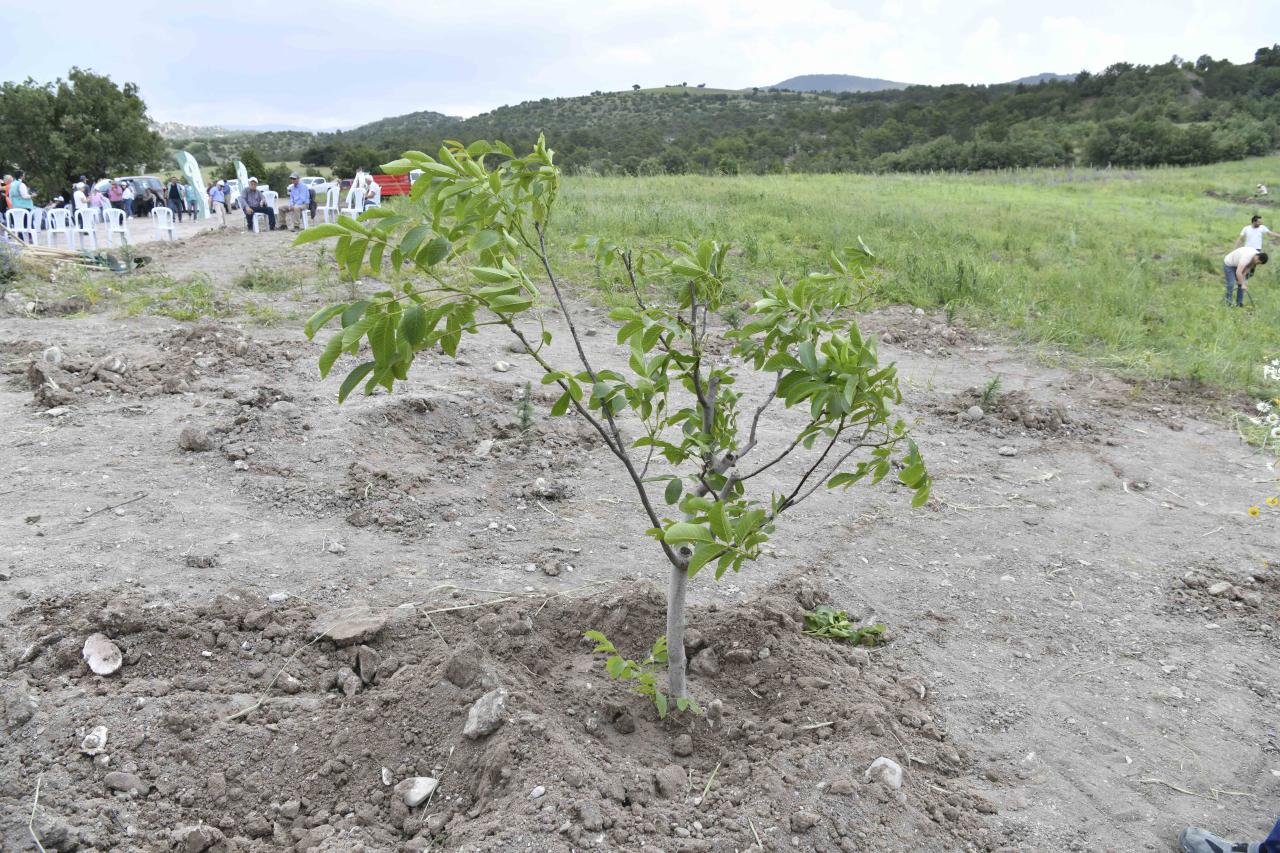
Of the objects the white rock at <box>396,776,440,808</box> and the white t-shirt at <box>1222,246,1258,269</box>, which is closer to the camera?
the white rock at <box>396,776,440,808</box>

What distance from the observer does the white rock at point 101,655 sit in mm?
2674

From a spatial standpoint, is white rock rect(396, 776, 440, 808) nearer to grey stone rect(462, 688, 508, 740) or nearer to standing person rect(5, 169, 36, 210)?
grey stone rect(462, 688, 508, 740)

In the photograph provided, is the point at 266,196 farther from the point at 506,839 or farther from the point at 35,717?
the point at 506,839

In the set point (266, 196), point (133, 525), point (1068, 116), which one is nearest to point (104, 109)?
point (266, 196)

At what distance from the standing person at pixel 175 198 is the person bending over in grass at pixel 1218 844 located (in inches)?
1013

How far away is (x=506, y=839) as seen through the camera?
2039 millimetres

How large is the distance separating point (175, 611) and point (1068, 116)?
66.8 metres

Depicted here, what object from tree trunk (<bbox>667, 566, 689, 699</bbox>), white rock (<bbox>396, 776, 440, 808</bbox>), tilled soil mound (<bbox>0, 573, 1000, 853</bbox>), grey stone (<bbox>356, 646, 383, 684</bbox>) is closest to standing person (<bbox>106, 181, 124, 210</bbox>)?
tilled soil mound (<bbox>0, 573, 1000, 853</bbox>)

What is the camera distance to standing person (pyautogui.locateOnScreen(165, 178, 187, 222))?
74.7 ft

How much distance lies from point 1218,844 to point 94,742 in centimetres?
312

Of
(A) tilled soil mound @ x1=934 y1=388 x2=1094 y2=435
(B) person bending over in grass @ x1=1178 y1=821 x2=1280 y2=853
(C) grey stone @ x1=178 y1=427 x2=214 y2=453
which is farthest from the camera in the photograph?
(A) tilled soil mound @ x1=934 y1=388 x2=1094 y2=435

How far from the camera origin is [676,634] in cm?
250

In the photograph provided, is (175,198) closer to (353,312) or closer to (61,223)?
(61,223)

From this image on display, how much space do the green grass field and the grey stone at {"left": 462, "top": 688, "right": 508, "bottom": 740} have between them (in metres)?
3.62
